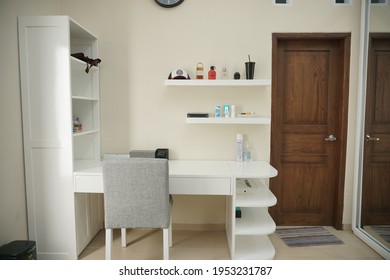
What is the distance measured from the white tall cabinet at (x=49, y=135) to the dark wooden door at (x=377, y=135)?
2.56 metres

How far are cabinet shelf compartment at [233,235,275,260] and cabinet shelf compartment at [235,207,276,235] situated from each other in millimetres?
192

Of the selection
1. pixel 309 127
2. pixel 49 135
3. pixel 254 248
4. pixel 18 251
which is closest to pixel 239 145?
pixel 309 127

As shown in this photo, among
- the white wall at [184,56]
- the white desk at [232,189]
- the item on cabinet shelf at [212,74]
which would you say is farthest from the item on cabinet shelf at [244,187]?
the item on cabinet shelf at [212,74]

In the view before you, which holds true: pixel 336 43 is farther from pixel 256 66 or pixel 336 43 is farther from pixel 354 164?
pixel 354 164

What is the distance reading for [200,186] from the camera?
199 centimetres

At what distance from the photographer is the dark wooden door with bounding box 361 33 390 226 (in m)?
2.28

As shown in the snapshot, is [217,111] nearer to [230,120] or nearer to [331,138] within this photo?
[230,120]

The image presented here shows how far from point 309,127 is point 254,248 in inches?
50.5

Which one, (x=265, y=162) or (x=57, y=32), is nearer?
(x=57, y=32)

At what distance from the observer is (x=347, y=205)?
2.56 m

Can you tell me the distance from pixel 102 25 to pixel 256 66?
1.50 m
